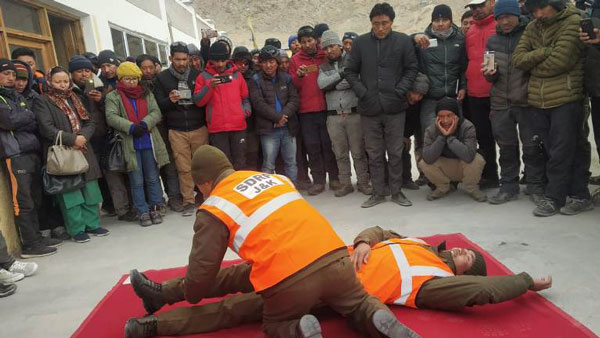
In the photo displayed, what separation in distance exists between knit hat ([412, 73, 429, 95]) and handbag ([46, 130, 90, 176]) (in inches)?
133

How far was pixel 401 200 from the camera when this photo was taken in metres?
4.55

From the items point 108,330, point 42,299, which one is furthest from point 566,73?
point 42,299

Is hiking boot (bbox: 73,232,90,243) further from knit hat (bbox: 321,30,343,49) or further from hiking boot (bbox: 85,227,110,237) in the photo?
knit hat (bbox: 321,30,343,49)

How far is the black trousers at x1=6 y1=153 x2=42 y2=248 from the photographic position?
3926 mm

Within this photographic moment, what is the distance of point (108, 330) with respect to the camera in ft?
8.20

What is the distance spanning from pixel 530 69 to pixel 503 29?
513mm

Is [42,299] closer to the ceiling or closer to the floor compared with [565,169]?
closer to the floor

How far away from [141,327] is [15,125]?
2630 mm

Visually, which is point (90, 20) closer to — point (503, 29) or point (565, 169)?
point (503, 29)

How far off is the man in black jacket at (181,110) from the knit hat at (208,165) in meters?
2.76

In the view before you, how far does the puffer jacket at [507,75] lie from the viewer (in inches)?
159

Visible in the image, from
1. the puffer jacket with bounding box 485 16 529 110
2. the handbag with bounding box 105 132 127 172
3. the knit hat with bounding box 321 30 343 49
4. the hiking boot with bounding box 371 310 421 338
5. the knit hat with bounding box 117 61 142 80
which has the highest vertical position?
the knit hat with bounding box 321 30 343 49

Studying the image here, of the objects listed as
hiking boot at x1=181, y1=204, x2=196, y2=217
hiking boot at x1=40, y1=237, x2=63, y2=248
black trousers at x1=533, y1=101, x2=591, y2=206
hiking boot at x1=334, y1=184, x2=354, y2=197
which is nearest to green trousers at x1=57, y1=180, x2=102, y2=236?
hiking boot at x1=40, y1=237, x2=63, y2=248

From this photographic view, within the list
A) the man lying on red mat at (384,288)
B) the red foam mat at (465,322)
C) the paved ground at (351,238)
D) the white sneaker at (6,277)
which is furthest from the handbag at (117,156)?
the man lying on red mat at (384,288)
